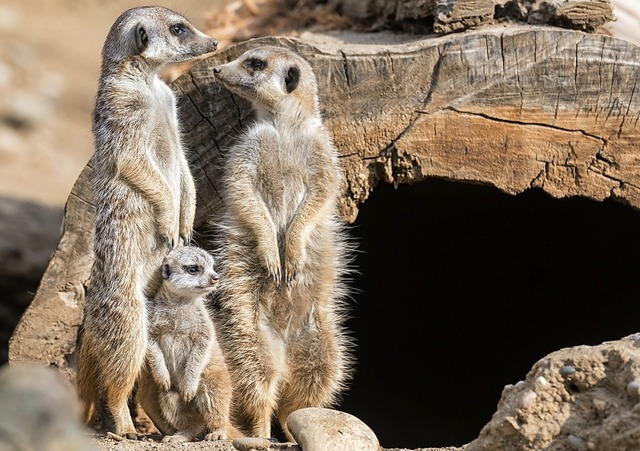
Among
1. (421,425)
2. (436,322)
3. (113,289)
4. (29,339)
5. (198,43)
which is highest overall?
(198,43)

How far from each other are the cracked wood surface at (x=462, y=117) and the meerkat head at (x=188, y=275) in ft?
1.47

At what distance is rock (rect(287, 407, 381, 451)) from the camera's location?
3045mm

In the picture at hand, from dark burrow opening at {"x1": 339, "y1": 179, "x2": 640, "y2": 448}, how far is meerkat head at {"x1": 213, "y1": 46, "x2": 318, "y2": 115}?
1246 millimetres

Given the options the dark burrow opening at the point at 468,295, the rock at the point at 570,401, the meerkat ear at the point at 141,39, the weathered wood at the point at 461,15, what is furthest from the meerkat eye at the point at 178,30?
the rock at the point at 570,401

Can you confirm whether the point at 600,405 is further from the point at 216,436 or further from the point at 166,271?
the point at 166,271

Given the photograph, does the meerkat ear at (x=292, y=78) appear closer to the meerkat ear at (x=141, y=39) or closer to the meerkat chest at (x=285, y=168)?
the meerkat chest at (x=285, y=168)

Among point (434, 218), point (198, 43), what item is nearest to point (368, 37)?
point (198, 43)

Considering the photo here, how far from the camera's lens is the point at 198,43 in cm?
375

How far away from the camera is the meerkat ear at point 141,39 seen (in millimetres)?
3637

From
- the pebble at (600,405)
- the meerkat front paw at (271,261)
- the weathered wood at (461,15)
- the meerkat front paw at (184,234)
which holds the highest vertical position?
the weathered wood at (461,15)

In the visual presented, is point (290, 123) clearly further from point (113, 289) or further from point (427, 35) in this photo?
point (113, 289)

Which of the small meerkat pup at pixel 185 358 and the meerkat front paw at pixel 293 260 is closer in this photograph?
the small meerkat pup at pixel 185 358

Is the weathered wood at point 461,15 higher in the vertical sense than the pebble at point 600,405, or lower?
higher

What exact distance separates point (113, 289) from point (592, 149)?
1821 millimetres
